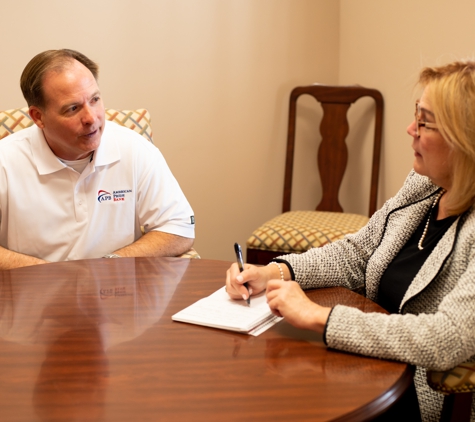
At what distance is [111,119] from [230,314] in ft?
4.67

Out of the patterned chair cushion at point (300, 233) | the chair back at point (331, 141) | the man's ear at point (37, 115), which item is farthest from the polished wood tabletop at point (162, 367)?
the chair back at point (331, 141)

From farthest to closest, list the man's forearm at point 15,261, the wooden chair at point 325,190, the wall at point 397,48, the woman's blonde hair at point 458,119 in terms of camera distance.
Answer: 1. the wooden chair at point 325,190
2. the wall at point 397,48
3. the man's forearm at point 15,261
4. the woman's blonde hair at point 458,119

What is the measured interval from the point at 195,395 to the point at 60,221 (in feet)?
4.37

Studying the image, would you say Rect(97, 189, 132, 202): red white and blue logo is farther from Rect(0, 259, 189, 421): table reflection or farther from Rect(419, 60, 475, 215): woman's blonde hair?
Rect(419, 60, 475, 215): woman's blonde hair

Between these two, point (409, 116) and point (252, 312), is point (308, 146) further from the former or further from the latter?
point (252, 312)

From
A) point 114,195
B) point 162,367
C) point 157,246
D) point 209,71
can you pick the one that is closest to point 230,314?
point 162,367

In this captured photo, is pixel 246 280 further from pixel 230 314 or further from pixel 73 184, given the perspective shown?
pixel 73 184

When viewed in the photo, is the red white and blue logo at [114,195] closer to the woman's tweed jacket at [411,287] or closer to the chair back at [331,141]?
the woman's tweed jacket at [411,287]

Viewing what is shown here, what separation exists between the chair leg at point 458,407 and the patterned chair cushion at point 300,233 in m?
1.74

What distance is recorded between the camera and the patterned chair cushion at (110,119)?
7.95 feet

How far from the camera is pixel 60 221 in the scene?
87.0 inches

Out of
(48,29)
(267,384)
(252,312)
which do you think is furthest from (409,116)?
(267,384)

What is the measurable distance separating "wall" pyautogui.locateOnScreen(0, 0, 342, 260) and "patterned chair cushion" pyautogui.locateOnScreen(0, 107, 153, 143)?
0.57m

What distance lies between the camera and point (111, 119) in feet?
8.41
